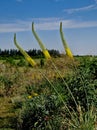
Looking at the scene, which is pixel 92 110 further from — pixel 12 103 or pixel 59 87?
pixel 12 103

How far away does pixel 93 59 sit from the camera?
1016 cm

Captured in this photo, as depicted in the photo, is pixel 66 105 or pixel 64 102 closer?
pixel 64 102

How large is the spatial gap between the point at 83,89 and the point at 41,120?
1.13 metres

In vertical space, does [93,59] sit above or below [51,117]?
above

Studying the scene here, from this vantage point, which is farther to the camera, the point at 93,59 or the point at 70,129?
the point at 93,59

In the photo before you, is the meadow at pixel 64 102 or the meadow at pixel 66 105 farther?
the meadow at pixel 66 105

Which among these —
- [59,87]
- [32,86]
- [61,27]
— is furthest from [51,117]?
[32,86]

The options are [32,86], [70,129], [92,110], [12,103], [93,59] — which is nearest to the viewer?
[70,129]

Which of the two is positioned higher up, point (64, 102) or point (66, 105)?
point (64, 102)

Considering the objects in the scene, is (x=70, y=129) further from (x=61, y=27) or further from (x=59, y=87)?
(x=59, y=87)

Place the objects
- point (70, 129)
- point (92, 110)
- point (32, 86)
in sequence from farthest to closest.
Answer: point (32, 86)
point (92, 110)
point (70, 129)

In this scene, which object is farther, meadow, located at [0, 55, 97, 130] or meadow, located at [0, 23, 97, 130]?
meadow, located at [0, 55, 97, 130]

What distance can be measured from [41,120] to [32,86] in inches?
235

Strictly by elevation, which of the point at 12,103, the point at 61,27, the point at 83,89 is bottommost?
the point at 12,103
